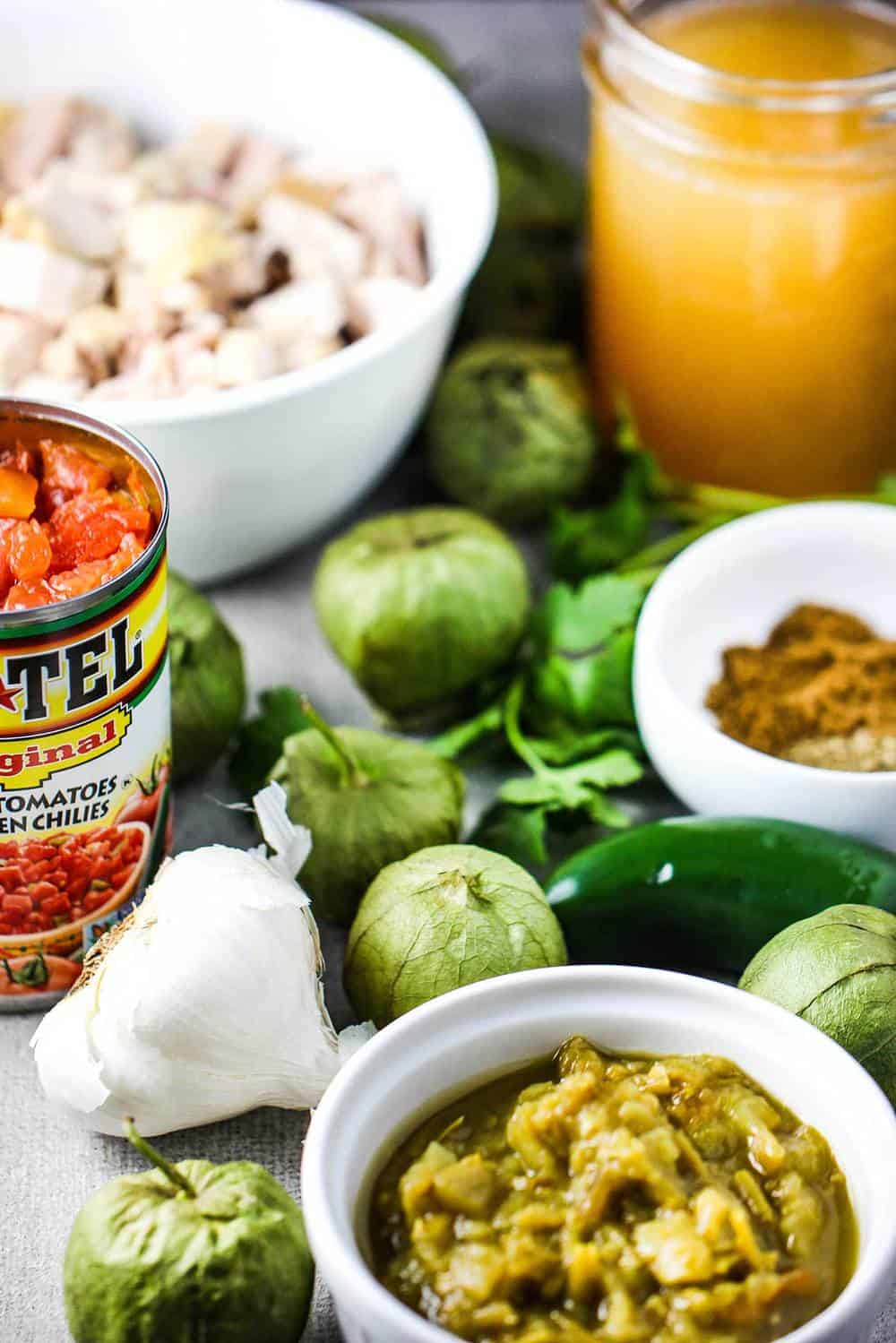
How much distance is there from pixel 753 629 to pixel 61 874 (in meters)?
0.73

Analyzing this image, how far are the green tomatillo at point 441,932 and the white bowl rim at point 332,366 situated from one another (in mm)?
465

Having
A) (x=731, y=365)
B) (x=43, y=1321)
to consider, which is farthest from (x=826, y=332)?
(x=43, y=1321)

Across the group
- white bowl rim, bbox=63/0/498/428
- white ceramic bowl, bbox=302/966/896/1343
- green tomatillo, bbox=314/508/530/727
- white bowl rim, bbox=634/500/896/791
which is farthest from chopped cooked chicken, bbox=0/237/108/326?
white ceramic bowl, bbox=302/966/896/1343

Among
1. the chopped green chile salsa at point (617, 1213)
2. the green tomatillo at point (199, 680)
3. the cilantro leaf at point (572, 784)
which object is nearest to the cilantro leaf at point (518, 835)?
the cilantro leaf at point (572, 784)

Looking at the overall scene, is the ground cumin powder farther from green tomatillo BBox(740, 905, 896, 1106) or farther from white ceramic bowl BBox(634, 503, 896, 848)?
green tomatillo BBox(740, 905, 896, 1106)

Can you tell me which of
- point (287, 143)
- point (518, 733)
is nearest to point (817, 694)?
point (518, 733)

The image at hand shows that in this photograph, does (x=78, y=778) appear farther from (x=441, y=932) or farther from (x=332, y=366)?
(x=332, y=366)

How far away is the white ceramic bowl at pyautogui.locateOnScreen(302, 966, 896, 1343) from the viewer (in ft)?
3.15

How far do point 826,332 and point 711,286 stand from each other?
13 cm

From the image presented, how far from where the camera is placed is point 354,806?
136cm

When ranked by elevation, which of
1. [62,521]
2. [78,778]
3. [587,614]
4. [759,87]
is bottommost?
[587,614]

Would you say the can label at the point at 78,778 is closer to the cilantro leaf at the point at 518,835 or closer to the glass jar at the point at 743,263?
the cilantro leaf at the point at 518,835

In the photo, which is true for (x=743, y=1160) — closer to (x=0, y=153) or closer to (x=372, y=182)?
(x=372, y=182)

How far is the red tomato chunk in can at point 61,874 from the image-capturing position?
1.21 metres
